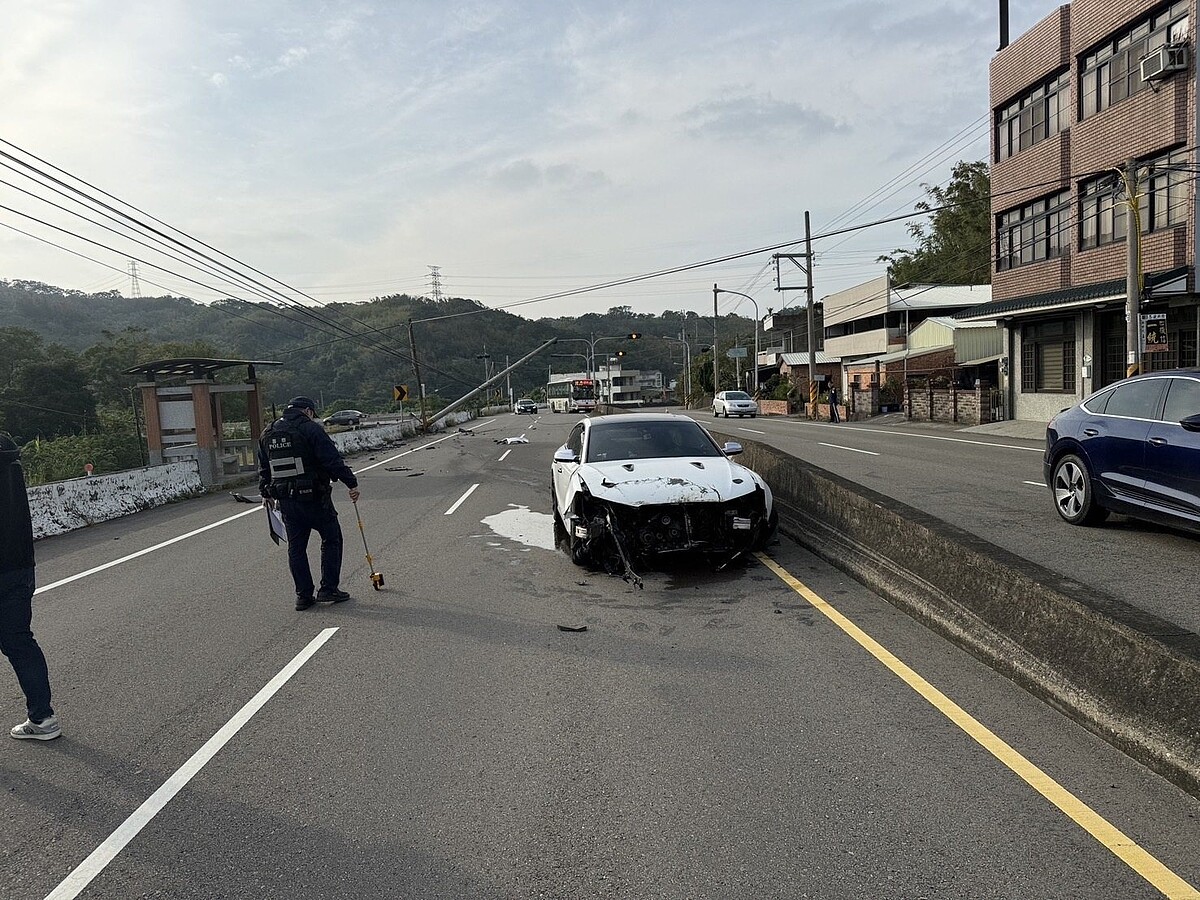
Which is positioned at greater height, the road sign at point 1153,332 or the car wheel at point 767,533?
the road sign at point 1153,332

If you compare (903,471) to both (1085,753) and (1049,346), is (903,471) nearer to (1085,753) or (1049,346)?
(1085,753)

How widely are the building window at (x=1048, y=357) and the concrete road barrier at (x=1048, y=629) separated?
80.0 ft

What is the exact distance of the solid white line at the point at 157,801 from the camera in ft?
11.4

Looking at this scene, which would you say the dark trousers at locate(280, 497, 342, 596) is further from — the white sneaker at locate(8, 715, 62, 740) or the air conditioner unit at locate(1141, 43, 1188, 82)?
the air conditioner unit at locate(1141, 43, 1188, 82)

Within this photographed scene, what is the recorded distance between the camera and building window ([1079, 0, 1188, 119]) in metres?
23.2

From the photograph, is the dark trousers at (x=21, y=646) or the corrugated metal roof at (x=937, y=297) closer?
the dark trousers at (x=21, y=646)

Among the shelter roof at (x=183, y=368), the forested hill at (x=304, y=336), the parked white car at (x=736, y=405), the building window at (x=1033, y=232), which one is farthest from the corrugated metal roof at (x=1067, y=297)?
the forested hill at (x=304, y=336)

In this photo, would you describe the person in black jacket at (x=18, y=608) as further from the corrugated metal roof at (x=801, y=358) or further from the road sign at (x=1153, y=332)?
the corrugated metal roof at (x=801, y=358)

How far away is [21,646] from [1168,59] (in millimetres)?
27430

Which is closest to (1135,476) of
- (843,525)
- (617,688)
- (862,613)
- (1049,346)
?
(843,525)

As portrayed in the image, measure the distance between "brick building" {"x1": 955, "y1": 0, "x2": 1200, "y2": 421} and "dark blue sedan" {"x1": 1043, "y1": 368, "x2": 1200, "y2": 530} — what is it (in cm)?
1445

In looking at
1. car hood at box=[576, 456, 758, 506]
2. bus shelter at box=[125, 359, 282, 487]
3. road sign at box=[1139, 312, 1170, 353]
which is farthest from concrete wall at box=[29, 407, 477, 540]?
road sign at box=[1139, 312, 1170, 353]

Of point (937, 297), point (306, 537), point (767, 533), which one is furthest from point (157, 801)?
point (937, 297)

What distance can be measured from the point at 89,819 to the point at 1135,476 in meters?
9.28
